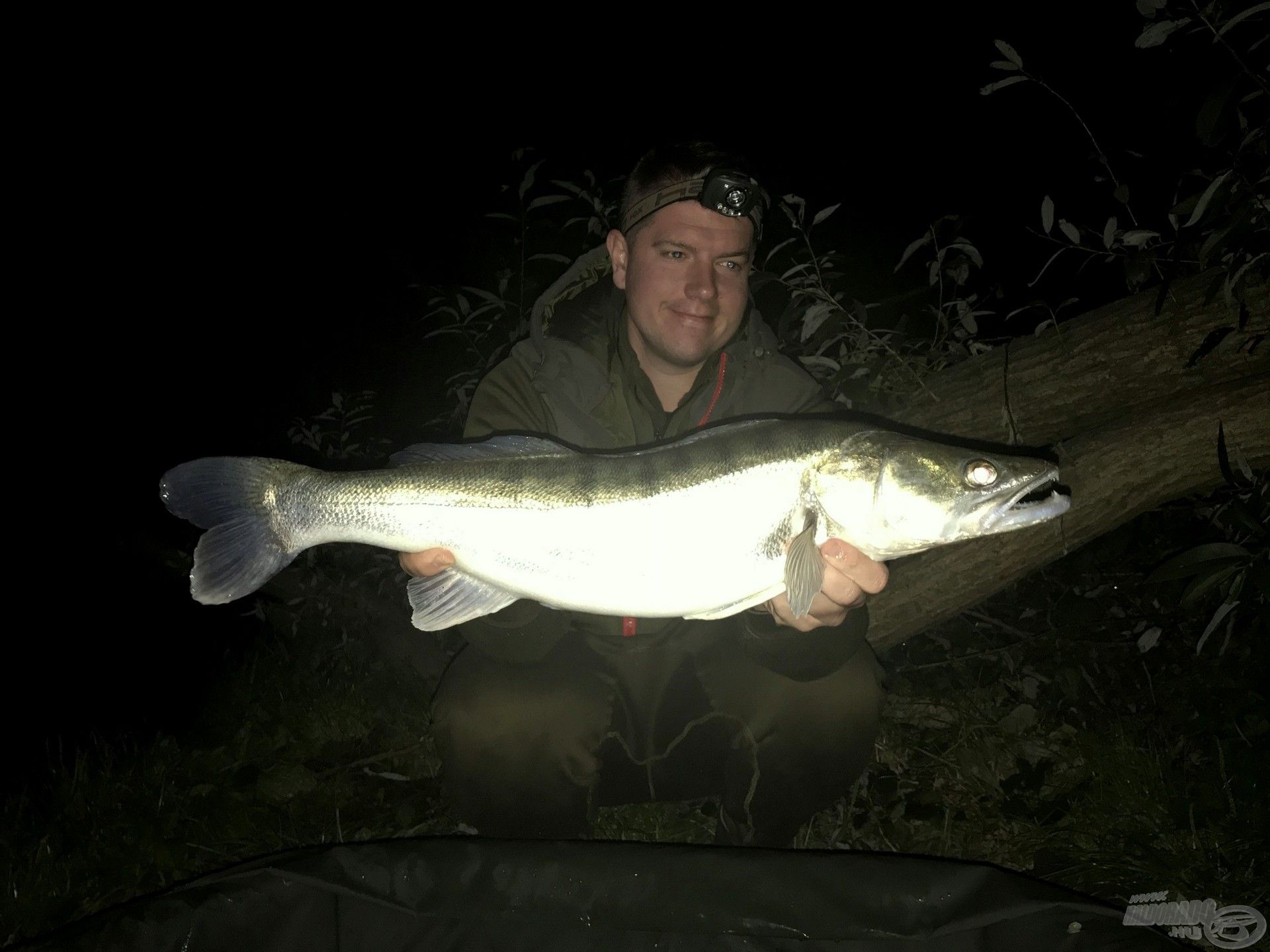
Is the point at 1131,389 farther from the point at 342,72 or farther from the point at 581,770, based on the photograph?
the point at 342,72

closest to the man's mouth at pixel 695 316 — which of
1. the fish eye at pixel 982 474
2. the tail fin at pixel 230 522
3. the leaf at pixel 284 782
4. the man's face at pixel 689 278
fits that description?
the man's face at pixel 689 278

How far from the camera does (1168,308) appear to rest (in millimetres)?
2650

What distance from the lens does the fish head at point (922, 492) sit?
218 cm

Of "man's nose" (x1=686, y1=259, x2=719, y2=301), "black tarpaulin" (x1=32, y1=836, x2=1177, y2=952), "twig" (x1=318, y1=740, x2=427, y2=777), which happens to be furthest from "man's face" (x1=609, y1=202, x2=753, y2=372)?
"twig" (x1=318, y1=740, x2=427, y2=777)

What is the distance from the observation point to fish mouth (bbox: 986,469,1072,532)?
Result: 7.03 feet

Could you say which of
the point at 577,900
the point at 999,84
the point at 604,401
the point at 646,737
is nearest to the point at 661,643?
the point at 646,737

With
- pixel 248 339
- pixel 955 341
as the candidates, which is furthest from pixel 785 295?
pixel 248 339

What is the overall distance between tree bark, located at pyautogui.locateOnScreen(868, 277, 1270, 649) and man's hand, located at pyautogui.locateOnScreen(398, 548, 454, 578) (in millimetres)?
1793

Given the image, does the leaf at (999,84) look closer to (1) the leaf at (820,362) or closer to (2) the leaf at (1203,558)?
(1) the leaf at (820,362)

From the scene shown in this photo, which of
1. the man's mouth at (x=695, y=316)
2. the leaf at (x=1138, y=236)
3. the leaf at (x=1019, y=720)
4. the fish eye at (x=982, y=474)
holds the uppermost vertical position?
the leaf at (x=1138, y=236)

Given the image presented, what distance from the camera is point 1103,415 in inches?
111

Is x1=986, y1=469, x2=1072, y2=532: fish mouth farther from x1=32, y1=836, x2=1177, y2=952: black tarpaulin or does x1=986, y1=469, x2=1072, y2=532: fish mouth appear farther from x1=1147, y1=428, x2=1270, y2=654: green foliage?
x1=32, y1=836, x2=1177, y2=952: black tarpaulin

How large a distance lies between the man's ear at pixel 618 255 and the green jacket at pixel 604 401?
51 millimetres

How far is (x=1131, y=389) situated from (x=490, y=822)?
271 centimetres
